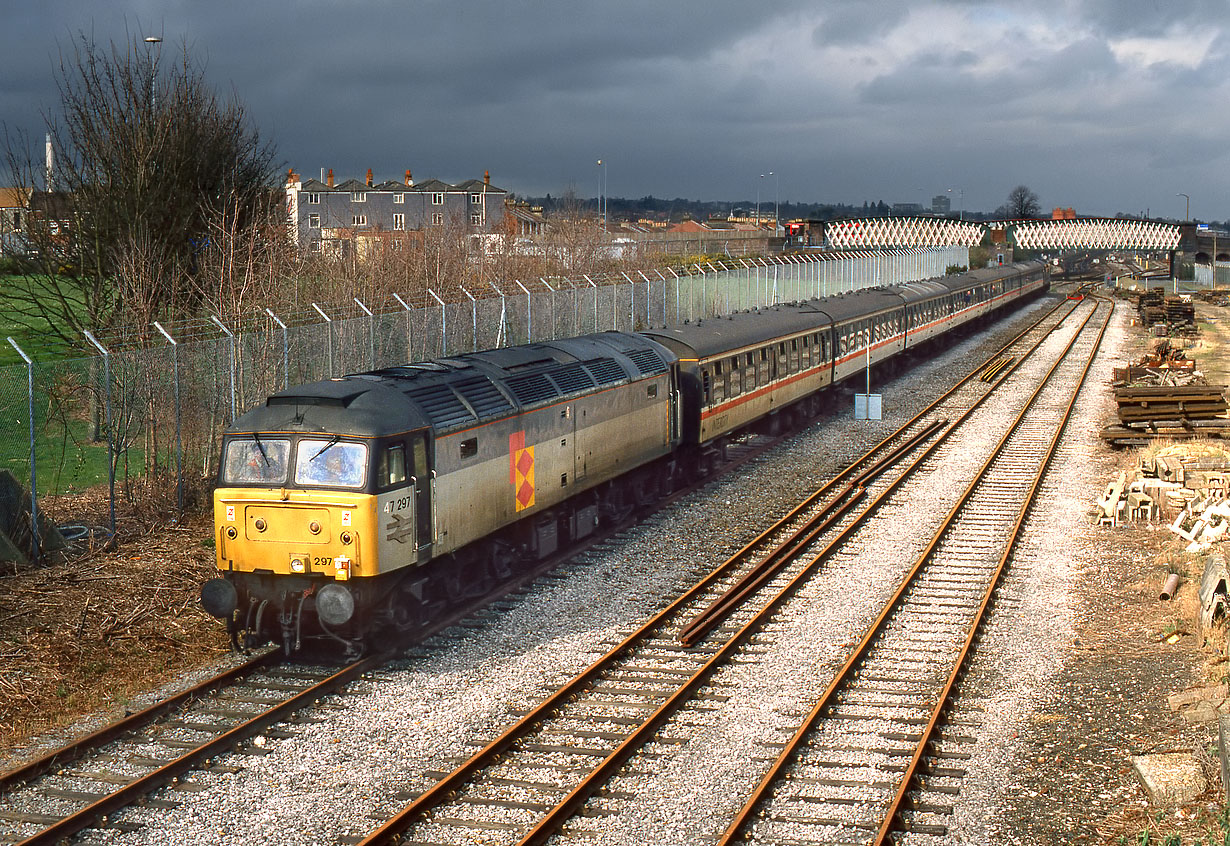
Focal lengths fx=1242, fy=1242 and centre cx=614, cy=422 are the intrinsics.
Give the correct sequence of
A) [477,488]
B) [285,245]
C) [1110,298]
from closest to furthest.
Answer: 1. [477,488]
2. [285,245]
3. [1110,298]

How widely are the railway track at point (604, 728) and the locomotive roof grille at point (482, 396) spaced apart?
130 inches

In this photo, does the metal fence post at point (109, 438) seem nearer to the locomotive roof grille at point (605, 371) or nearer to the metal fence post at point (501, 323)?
the locomotive roof grille at point (605, 371)

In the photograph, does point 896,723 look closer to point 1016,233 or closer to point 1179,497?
point 1179,497

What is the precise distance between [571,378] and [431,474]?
458 centimetres

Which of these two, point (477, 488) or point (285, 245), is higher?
point (285, 245)

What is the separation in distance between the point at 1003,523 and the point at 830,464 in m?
6.13

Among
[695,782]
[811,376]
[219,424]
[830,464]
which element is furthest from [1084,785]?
[811,376]

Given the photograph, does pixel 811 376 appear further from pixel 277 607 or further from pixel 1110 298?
pixel 1110 298

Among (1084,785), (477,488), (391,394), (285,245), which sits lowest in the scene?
(1084,785)

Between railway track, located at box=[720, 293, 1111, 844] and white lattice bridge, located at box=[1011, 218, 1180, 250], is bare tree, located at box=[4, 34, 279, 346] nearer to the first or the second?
railway track, located at box=[720, 293, 1111, 844]

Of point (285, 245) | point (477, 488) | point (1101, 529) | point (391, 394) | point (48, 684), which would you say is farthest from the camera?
point (285, 245)

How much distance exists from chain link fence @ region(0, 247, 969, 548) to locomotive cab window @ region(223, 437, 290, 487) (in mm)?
2712

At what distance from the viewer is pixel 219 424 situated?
19.9 meters

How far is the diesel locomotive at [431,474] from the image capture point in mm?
13172
